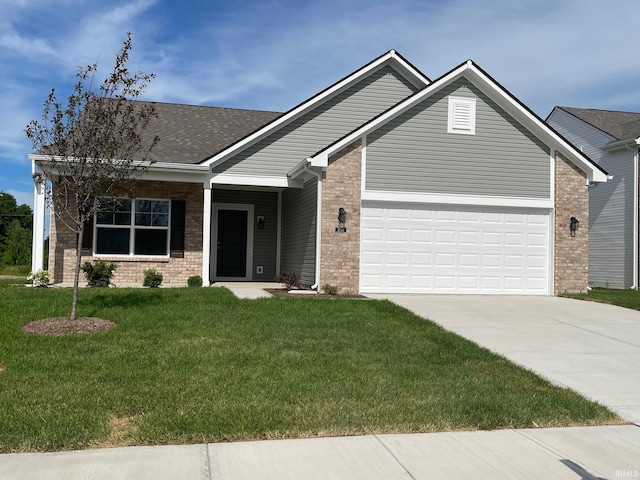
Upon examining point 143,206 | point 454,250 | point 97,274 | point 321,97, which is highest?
point 321,97

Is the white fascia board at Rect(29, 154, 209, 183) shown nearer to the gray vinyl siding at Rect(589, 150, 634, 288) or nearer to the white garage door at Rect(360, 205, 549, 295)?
the white garage door at Rect(360, 205, 549, 295)

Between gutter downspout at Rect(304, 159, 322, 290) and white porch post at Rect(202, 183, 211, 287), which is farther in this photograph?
white porch post at Rect(202, 183, 211, 287)

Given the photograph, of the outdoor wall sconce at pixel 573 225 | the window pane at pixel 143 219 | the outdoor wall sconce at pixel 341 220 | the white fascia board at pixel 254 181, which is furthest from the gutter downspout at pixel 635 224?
the window pane at pixel 143 219

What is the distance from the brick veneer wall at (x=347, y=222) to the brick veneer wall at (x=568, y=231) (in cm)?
533

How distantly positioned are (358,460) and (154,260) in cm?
1233

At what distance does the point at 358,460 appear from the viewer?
4.56 metres

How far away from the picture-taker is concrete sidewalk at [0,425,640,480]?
14.0 feet

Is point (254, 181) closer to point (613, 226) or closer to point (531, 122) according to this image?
point (531, 122)

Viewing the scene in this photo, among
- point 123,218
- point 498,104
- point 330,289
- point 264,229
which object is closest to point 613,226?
point 498,104

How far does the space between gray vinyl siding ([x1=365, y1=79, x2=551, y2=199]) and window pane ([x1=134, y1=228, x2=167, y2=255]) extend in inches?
230

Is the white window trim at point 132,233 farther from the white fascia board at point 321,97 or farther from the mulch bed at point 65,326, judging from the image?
the mulch bed at point 65,326

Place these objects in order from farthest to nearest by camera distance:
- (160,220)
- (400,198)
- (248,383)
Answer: (160,220) < (400,198) < (248,383)

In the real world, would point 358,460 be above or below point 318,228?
below

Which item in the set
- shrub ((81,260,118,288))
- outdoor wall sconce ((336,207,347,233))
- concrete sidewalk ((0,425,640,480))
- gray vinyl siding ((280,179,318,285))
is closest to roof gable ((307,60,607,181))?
outdoor wall sconce ((336,207,347,233))
